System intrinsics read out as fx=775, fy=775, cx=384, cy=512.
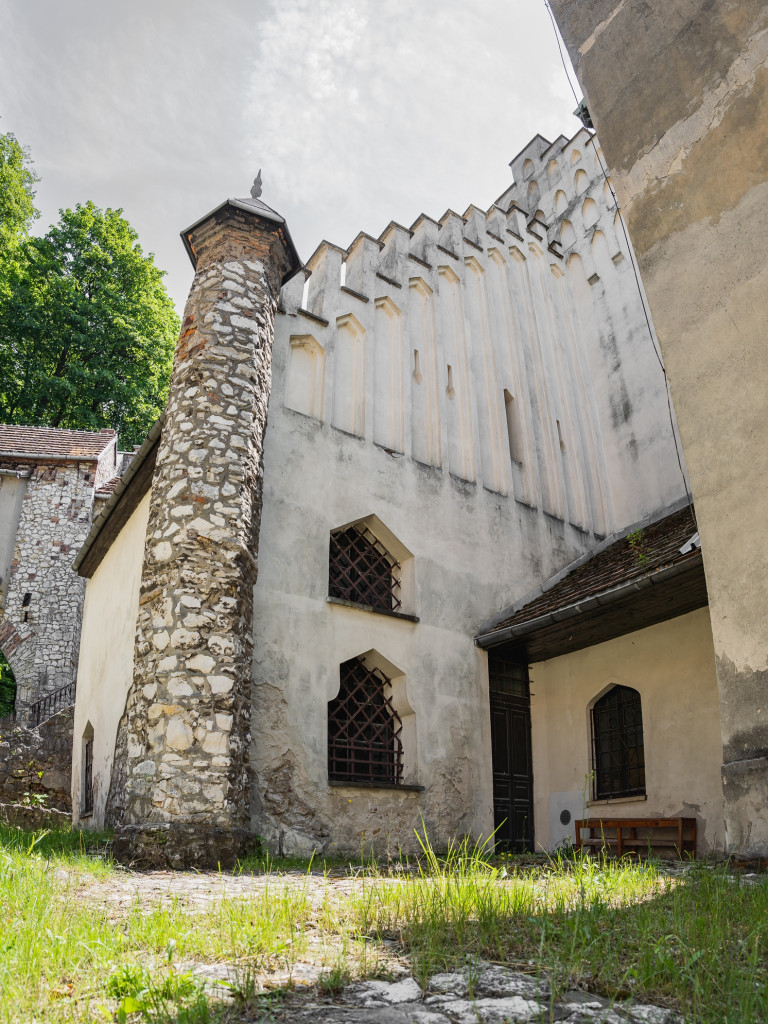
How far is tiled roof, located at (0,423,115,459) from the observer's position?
69.9 feet

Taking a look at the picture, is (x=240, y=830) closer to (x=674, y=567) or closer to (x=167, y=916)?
(x=167, y=916)

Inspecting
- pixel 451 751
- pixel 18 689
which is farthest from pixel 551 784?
pixel 18 689

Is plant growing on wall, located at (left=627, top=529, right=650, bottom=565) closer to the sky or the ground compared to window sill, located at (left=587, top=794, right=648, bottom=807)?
closer to the sky

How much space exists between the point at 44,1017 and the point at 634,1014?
1.68 metres

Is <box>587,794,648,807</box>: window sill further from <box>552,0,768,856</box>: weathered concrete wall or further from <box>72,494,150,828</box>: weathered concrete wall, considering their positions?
<box>72,494,150,828</box>: weathered concrete wall

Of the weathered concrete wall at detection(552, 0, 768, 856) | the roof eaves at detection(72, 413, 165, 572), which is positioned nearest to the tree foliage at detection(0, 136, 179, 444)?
the roof eaves at detection(72, 413, 165, 572)

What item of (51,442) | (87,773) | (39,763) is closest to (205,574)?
(87,773)

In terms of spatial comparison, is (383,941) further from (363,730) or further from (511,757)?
(511,757)

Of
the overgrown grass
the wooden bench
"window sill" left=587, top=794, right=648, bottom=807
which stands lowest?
the wooden bench

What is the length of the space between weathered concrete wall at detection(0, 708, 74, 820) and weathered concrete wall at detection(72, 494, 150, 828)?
0.66 metres

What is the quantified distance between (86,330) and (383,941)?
24.9 meters

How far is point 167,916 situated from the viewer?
10.5 feet

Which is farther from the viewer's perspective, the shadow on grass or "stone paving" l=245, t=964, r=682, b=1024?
the shadow on grass

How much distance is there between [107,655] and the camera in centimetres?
1105
